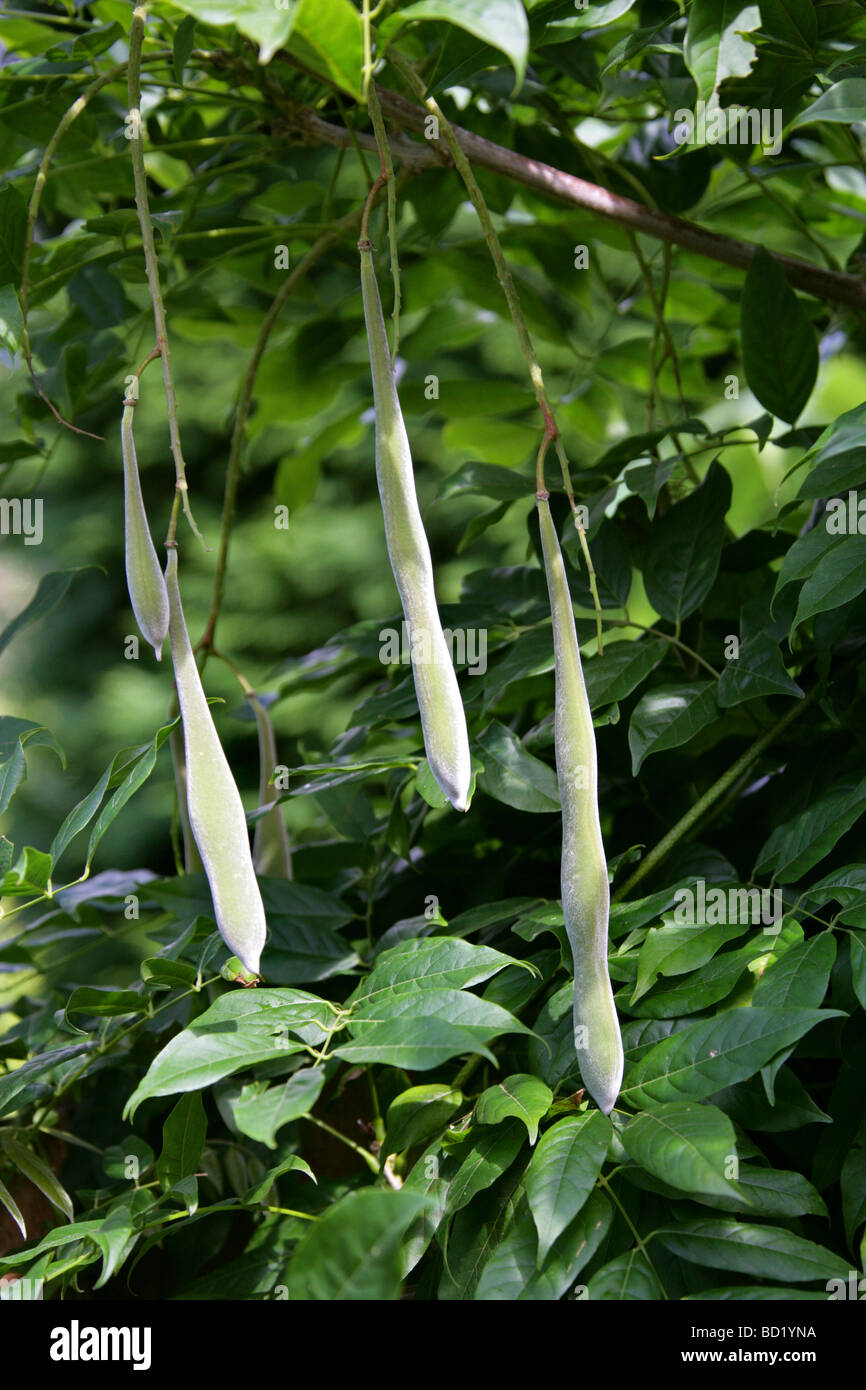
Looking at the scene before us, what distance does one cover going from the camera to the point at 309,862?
0.68 metres

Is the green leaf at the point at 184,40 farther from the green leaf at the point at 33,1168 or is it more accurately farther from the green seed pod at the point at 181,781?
the green leaf at the point at 33,1168

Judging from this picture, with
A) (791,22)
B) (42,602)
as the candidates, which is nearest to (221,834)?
(42,602)

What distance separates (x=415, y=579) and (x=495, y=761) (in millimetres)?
151

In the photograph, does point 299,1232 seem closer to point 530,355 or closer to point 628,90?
point 530,355

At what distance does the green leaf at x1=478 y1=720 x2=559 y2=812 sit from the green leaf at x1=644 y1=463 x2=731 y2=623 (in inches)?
4.3

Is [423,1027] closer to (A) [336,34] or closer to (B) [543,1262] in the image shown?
(B) [543,1262]

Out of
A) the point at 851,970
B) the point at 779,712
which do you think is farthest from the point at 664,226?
the point at 851,970

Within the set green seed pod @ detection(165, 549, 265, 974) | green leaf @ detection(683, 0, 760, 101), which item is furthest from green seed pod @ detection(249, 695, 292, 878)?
green leaf @ detection(683, 0, 760, 101)

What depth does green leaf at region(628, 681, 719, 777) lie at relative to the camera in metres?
0.47

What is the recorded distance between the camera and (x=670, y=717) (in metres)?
0.48

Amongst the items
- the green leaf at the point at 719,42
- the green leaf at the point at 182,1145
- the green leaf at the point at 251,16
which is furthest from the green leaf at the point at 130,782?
the green leaf at the point at 719,42

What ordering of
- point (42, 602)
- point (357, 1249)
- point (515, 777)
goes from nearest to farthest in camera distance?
1. point (357, 1249)
2. point (515, 777)
3. point (42, 602)

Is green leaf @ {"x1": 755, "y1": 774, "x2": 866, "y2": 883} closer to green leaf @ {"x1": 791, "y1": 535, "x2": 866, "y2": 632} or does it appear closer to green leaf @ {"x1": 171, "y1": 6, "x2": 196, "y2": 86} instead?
green leaf @ {"x1": 791, "y1": 535, "x2": 866, "y2": 632}
